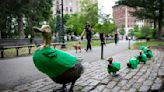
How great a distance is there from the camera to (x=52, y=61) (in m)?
5.15

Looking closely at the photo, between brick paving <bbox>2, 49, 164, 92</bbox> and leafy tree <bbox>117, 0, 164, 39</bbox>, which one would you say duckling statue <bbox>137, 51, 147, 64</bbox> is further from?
leafy tree <bbox>117, 0, 164, 39</bbox>

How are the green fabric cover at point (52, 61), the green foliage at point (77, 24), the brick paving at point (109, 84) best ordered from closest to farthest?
the green fabric cover at point (52, 61), the brick paving at point (109, 84), the green foliage at point (77, 24)

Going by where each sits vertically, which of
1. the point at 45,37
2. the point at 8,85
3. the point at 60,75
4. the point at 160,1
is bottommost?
the point at 8,85

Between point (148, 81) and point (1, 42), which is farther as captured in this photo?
point (1, 42)

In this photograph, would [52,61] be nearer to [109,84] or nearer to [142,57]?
[109,84]

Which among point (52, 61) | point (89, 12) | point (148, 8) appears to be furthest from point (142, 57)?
point (89, 12)

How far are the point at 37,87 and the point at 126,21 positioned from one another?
4779 inches

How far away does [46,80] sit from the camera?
782 centimetres

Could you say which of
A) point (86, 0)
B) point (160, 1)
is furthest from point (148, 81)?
point (86, 0)

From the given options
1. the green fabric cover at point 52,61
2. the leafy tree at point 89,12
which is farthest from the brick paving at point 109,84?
the leafy tree at point 89,12

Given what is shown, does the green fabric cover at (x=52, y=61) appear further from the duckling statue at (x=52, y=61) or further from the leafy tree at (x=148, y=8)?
the leafy tree at (x=148, y=8)

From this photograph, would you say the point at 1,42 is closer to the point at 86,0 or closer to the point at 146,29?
the point at 146,29

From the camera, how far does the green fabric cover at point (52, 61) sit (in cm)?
514

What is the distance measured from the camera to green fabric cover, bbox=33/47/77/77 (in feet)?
16.9
